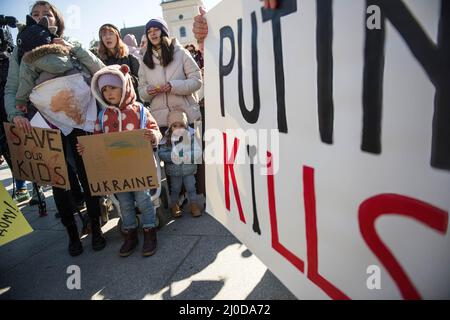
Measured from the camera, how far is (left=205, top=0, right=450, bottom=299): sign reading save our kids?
65cm

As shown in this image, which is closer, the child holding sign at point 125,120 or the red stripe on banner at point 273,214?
the red stripe on banner at point 273,214

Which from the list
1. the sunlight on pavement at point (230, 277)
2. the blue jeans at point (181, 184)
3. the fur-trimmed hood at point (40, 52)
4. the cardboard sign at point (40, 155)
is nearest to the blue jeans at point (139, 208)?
the cardboard sign at point (40, 155)

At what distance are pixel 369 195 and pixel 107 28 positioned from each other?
9.55 feet

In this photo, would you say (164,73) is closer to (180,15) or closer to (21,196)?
(21,196)

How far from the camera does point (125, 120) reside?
2.33 meters

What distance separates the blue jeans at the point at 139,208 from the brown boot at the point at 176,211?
498 mm

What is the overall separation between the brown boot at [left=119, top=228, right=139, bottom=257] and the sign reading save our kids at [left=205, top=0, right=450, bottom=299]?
137cm

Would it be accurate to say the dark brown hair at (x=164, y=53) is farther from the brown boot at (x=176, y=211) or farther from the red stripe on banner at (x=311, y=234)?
the red stripe on banner at (x=311, y=234)

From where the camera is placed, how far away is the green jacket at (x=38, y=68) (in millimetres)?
2168

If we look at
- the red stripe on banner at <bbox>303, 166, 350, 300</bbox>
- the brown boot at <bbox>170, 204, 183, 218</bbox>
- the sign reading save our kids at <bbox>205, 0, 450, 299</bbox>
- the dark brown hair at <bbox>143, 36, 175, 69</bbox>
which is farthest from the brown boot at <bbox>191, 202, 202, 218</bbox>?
the red stripe on banner at <bbox>303, 166, 350, 300</bbox>

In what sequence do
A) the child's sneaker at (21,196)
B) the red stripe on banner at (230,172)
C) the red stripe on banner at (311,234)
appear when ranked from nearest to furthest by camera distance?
the red stripe on banner at (311,234) → the red stripe on banner at (230,172) → the child's sneaker at (21,196)

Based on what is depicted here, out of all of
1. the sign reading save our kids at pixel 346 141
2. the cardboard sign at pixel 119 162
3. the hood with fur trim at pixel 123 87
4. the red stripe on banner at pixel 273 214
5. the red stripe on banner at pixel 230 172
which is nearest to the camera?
the sign reading save our kids at pixel 346 141

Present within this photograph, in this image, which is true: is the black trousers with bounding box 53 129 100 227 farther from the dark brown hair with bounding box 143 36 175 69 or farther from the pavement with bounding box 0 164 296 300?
the dark brown hair with bounding box 143 36 175 69

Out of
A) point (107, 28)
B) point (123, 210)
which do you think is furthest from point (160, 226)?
point (107, 28)
